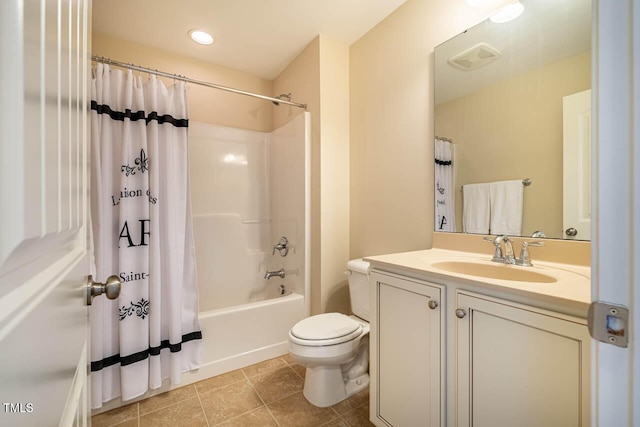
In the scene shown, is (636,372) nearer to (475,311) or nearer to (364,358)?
(475,311)

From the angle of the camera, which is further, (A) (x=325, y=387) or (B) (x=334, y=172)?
(B) (x=334, y=172)

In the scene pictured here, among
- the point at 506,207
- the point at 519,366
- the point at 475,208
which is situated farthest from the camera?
the point at 475,208

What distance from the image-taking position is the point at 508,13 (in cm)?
129

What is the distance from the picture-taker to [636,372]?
1.17ft

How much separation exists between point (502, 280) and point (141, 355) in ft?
6.28

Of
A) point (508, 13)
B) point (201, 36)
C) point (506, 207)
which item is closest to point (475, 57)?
point (508, 13)

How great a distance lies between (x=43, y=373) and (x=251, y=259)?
2.35m

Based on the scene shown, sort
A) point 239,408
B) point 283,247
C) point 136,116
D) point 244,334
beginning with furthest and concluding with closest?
1. point 283,247
2. point 244,334
3. point 136,116
4. point 239,408

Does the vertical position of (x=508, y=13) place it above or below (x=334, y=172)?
above

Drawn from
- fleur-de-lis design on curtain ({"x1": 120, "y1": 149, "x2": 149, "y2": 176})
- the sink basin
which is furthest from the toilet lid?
fleur-de-lis design on curtain ({"x1": 120, "y1": 149, "x2": 149, "y2": 176})

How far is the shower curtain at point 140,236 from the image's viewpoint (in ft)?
4.97

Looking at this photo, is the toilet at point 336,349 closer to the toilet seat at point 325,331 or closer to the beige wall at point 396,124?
the toilet seat at point 325,331

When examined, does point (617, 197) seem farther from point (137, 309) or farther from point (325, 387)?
point (137, 309)

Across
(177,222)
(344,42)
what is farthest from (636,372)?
(344,42)
